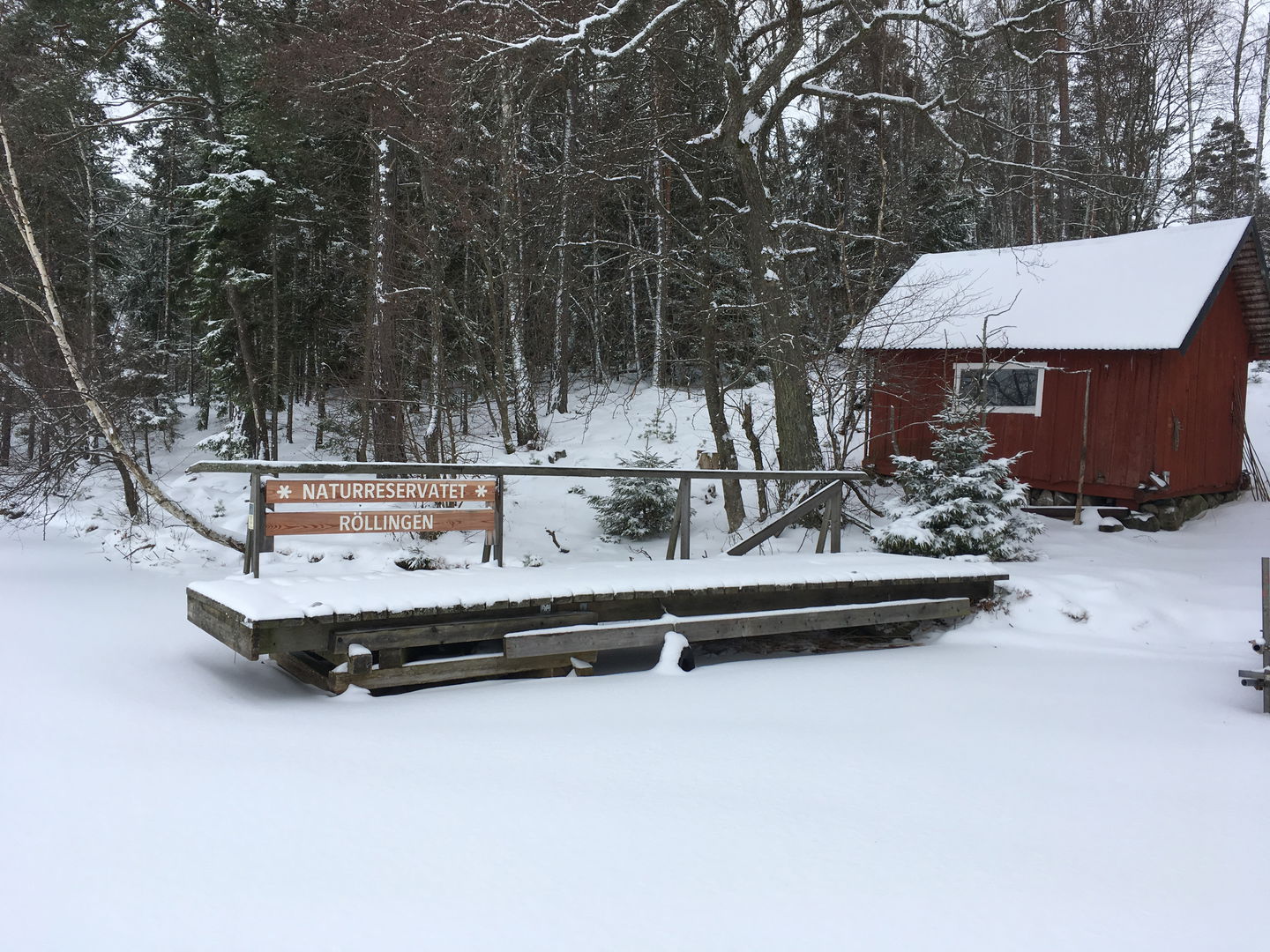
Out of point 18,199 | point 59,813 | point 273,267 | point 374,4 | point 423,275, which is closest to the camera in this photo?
point 59,813

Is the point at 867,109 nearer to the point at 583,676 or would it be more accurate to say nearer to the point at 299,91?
the point at 299,91

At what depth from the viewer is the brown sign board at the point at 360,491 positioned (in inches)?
252

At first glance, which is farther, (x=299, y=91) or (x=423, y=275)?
(x=423, y=275)

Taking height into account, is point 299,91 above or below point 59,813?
above

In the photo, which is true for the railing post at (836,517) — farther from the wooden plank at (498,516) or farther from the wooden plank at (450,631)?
the wooden plank at (498,516)

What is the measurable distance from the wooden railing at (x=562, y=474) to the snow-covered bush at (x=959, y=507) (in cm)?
108

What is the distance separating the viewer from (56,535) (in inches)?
533

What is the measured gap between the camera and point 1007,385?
1461 cm

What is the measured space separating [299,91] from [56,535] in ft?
24.5

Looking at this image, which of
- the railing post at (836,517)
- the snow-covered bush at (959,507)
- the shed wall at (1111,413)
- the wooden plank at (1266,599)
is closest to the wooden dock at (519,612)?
the railing post at (836,517)

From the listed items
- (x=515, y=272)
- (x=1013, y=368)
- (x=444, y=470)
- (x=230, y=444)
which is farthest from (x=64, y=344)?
(x=1013, y=368)

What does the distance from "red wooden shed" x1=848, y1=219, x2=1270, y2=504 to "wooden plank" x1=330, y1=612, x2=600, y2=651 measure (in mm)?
8103

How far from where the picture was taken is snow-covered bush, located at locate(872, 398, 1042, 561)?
10383mm

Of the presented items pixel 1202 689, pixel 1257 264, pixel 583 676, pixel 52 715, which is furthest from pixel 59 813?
pixel 1257 264
